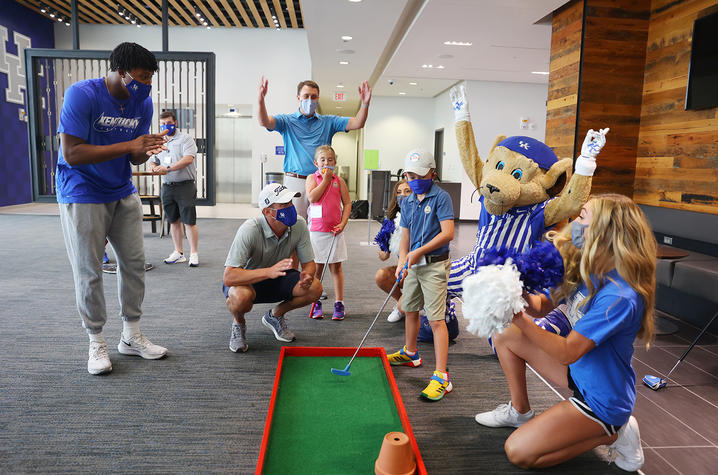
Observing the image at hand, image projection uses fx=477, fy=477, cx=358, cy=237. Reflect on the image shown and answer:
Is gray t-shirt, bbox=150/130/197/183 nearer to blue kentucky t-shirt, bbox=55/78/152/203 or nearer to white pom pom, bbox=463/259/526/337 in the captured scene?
blue kentucky t-shirt, bbox=55/78/152/203

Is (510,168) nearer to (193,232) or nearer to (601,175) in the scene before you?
(601,175)

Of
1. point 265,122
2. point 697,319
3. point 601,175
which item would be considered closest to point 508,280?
point 265,122

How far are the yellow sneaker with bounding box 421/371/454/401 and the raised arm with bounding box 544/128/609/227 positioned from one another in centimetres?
96

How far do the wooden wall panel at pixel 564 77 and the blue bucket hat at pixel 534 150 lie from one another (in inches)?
117

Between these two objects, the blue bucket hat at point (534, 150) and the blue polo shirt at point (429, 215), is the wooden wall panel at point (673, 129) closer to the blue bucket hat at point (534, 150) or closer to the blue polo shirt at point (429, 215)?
the blue bucket hat at point (534, 150)

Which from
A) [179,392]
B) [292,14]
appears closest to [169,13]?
→ [292,14]

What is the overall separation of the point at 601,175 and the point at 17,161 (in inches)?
436

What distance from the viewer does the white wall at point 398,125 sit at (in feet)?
42.6

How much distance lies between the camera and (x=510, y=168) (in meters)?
2.37

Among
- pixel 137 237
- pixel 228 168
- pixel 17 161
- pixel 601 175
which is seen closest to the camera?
pixel 137 237

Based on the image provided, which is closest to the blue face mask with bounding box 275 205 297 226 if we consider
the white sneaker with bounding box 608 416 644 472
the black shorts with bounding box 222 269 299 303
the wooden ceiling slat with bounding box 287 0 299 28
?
the black shorts with bounding box 222 269 299 303

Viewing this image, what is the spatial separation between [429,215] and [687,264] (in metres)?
2.42

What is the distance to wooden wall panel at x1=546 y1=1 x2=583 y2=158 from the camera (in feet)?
16.4

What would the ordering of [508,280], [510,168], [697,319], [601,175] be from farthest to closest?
[601,175] → [697,319] → [510,168] → [508,280]
